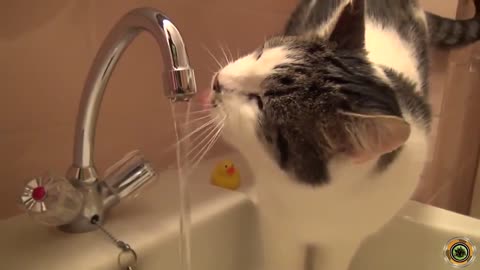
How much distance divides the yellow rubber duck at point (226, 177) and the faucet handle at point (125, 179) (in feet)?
0.74

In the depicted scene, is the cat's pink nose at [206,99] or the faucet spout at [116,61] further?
the cat's pink nose at [206,99]

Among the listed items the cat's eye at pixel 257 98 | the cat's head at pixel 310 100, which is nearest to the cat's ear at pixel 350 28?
the cat's head at pixel 310 100

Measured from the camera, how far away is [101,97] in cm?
61

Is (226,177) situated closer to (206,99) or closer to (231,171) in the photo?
(231,171)

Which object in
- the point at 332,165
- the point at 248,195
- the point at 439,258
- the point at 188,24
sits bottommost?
the point at 439,258

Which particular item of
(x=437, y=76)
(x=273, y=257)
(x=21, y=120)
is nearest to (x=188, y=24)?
(x=21, y=120)

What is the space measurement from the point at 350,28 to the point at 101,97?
14.4 inches

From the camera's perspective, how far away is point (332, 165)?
623mm

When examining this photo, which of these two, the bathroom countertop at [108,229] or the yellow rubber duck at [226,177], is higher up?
the bathroom countertop at [108,229]

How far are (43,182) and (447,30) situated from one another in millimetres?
952

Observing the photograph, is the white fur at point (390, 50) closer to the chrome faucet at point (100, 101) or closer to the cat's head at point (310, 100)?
the cat's head at point (310, 100)

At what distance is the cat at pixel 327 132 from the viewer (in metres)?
0.58

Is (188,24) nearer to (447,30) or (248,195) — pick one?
(248,195)

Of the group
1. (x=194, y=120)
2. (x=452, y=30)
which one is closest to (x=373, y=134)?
(x=194, y=120)
